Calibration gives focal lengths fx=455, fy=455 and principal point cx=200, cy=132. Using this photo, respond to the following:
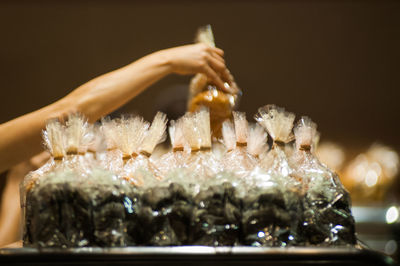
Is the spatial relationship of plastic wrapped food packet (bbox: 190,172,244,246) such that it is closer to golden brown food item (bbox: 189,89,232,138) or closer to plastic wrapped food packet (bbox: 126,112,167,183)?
plastic wrapped food packet (bbox: 126,112,167,183)

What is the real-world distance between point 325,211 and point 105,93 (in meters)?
0.70

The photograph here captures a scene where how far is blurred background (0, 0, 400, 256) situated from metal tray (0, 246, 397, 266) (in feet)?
7.77

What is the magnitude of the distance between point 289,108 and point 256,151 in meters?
2.27

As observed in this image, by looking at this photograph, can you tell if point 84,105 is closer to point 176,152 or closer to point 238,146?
point 176,152

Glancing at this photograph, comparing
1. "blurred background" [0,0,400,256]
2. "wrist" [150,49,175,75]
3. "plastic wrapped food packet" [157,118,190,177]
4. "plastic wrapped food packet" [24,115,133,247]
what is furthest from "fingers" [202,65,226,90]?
"blurred background" [0,0,400,256]

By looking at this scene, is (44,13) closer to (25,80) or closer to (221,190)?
(25,80)

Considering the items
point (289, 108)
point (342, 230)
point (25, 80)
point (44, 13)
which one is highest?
point (44, 13)

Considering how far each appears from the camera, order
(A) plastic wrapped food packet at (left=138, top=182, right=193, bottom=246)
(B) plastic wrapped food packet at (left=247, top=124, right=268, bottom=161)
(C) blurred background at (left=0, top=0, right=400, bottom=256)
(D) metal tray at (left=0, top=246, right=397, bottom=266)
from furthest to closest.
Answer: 1. (C) blurred background at (left=0, top=0, right=400, bottom=256)
2. (B) plastic wrapped food packet at (left=247, top=124, right=268, bottom=161)
3. (A) plastic wrapped food packet at (left=138, top=182, right=193, bottom=246)
4. (D) metal tray at (left=0, top=246, right=397, bottom=266)

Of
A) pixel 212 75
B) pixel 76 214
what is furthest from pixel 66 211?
pixel 212 75

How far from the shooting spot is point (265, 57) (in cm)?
325

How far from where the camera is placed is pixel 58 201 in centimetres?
82

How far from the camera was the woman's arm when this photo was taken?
1.24 metres

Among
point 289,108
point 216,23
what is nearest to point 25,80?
point 216,23

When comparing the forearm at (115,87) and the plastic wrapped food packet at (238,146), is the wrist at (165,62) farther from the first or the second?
the plastic wrapped food packet at (238,146)
